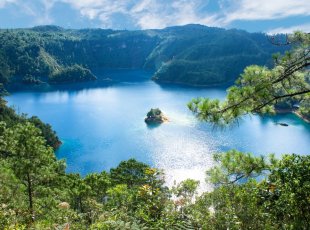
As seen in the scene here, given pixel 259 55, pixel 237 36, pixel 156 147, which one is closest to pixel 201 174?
pixel 156 147

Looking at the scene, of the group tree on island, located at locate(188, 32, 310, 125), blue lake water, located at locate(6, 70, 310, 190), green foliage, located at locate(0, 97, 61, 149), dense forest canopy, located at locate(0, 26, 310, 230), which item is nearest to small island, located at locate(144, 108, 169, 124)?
blue lake water, located at locate(6, 70, 310, 190)

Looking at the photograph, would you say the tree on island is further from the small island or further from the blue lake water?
the small island

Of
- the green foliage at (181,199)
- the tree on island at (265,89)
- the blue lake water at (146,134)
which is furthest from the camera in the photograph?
the blue lake water at (146,134)

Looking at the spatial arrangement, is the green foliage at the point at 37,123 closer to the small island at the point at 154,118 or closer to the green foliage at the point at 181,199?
the small island at the point at 154,118

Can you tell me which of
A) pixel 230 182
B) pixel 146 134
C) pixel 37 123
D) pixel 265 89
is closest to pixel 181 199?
pixel 230 182

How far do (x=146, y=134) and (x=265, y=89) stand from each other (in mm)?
61840

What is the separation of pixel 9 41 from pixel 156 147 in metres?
148

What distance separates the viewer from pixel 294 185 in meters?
6.11

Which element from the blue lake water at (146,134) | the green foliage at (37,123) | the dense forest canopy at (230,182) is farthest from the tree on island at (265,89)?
the green foliage at (37,123)

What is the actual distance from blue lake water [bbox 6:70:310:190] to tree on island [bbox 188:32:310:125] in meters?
32.2

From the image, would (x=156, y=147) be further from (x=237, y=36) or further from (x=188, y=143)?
(x=237, y=36)

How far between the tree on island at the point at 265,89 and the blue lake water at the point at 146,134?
32.2 metres

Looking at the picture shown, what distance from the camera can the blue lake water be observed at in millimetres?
55875

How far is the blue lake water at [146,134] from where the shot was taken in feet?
183
